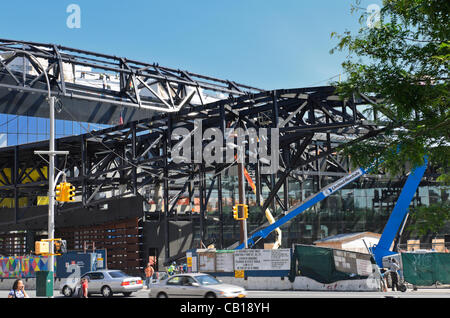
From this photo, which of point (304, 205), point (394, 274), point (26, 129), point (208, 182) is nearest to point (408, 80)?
A: point (394, 274)

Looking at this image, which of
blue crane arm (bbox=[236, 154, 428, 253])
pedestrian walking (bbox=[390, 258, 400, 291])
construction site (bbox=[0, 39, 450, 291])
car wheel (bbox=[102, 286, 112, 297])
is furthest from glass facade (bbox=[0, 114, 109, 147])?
pedestrian walking (bbox=[390, 258, 400, 291])

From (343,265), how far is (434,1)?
18750 mm

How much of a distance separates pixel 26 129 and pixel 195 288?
169 feet

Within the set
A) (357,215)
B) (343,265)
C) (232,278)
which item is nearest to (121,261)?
(232,278)

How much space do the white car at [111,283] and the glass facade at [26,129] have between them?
130 ft

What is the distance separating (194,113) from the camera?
3378 centimetres

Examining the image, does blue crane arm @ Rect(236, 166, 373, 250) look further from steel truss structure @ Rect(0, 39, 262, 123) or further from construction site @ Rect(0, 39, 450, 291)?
steel truss structure @ Rect(0, 39, 262, 123)

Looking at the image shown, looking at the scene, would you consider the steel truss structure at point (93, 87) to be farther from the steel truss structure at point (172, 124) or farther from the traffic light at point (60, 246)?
the traffic light at point (60, 246)

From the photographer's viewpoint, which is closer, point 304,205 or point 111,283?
point 111,283

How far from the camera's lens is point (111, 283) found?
27.6 m

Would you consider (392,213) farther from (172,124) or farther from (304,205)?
(172,124)

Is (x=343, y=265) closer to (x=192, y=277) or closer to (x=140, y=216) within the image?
(x=192, y=277)

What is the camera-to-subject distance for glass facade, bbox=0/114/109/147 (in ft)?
214

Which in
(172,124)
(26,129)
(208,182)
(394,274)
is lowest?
(394,274)
